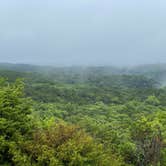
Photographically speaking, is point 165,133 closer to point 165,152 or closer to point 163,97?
point 165,152

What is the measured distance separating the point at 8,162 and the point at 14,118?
3177mm

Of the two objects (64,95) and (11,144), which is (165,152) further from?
(64,95)

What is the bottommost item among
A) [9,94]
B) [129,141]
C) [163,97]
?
[163,97]

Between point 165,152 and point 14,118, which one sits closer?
point 14,118

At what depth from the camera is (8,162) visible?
29812 millimetres

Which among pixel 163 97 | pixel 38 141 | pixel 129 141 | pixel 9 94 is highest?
pixel 9 94

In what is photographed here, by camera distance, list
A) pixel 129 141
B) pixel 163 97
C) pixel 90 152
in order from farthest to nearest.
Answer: pixel 163 97
pixel 129 141
pixel 90 152

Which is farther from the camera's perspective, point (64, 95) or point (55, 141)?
point (64, 95)

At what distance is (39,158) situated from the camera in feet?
93.2

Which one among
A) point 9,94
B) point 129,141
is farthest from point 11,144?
point 129,141

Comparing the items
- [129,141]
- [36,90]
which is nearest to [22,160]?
[129,141]

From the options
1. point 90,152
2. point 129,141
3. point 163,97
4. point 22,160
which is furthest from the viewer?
point 163,97

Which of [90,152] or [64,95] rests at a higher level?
[90,152]

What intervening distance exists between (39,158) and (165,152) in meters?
18.5
